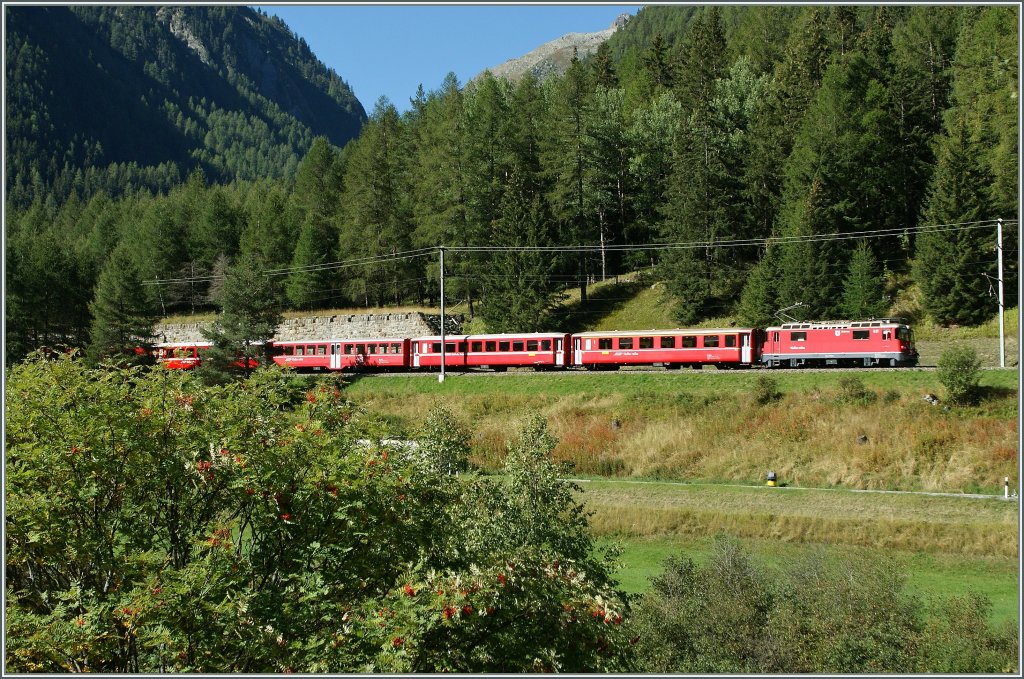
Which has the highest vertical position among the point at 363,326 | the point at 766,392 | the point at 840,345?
the point at 363,326

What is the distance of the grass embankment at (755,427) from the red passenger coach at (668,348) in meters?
1.68

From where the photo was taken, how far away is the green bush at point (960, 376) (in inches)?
1271

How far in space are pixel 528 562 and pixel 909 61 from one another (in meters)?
65.7

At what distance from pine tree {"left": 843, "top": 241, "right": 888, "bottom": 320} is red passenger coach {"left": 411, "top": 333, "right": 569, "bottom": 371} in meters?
16.8

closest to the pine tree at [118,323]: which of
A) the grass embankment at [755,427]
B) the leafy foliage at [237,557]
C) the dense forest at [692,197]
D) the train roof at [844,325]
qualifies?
the dense forest at [692,197]

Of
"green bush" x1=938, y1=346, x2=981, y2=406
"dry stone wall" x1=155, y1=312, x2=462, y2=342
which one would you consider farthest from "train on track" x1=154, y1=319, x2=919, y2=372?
"dry stone wall" x1=155, y1=312, x2=462, y2=342

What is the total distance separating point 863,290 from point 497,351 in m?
21.6

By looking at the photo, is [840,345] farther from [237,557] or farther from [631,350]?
[237,557]

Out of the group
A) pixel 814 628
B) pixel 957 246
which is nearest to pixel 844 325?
pixel 957 246

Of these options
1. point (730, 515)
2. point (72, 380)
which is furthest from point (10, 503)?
point (730, 515)

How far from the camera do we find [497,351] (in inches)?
1861

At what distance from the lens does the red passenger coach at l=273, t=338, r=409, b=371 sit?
5053 centimetres

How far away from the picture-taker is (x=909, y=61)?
63.0 metres

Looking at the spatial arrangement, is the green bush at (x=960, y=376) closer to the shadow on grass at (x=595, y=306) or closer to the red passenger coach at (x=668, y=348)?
the red passenger coach at (x=668, y=348)
